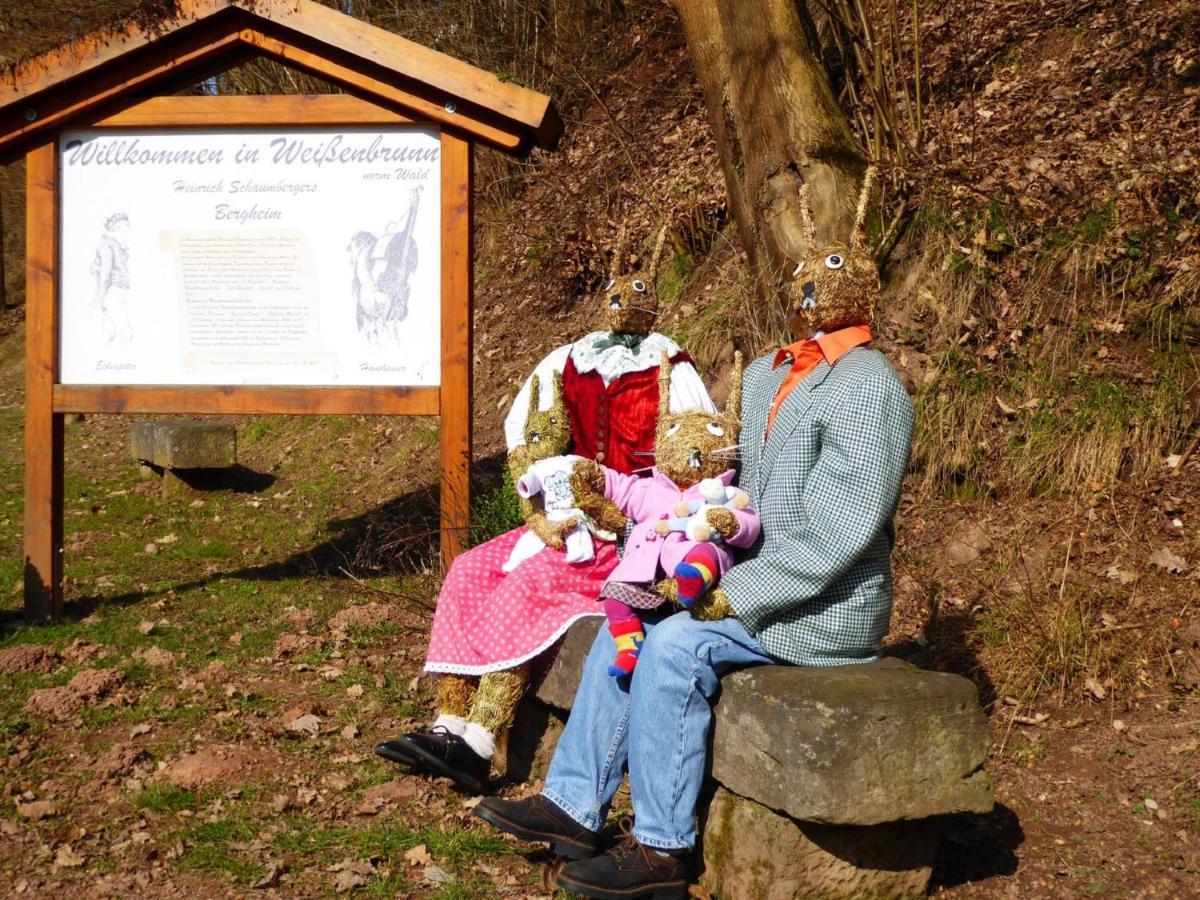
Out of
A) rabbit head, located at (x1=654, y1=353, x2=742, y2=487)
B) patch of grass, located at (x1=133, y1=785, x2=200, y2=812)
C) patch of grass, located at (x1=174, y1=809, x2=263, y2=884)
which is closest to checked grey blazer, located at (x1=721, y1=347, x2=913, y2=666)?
rabbit head, located at (x1=654, y1=353, x2=742, y2=487)

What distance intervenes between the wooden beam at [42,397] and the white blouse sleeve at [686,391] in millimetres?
3434

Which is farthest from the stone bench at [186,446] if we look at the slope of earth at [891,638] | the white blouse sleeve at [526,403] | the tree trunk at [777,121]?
the white blouse sleeve at [526,403]

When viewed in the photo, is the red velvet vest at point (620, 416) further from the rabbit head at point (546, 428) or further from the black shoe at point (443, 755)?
the black shoe at point (443, 755)

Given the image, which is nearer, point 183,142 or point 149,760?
point 149,760

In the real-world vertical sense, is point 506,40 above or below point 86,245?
above

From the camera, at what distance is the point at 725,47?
597 cm

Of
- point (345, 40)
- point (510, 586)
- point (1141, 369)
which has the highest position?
point (345, 40)

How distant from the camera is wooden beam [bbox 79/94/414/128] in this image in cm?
562

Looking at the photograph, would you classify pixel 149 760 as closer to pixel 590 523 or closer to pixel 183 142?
pixel 590 523

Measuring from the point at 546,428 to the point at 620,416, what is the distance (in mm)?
287

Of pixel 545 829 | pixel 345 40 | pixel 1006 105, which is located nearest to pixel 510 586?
pixel 545 829

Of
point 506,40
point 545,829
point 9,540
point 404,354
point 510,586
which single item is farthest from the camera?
point 506,40

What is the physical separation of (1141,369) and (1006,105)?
2.57 m

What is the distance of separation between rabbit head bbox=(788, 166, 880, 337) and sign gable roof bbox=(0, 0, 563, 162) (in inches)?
92.9
